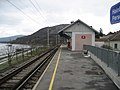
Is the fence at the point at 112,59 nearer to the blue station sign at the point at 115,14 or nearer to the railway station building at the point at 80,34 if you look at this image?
the blue station sign at the point at 115,14

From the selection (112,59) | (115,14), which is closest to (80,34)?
(112,59)

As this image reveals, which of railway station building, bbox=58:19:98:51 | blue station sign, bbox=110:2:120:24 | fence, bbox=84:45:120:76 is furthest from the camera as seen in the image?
railway station building, bbox=58:19:98:51

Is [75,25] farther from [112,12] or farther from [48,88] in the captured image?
[112,12]

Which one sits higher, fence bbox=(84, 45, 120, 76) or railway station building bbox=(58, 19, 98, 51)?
railway station building bbox=(58, 19, 98, 51)

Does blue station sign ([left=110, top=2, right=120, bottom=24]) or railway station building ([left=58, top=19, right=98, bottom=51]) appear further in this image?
railway station building ([left=58, top=19, right=98, bottom=51])

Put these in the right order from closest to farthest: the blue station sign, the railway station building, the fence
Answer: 1. the blue station sign
2. the fence
3. the railway station building

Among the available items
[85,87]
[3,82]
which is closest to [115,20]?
[85,87]

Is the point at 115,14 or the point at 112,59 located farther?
the point at 112,59

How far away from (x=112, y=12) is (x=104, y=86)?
4861mm

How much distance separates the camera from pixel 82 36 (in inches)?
1784

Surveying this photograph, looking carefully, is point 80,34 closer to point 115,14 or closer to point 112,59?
point 112,59

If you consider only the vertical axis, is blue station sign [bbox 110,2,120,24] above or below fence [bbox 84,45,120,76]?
above

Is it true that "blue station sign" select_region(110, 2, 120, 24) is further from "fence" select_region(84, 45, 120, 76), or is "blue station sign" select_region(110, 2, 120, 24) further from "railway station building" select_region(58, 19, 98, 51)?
"railway station building" select_region(58, 19, 98, 51)

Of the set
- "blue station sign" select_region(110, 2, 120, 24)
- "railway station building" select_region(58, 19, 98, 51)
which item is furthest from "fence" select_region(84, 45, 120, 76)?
"railway station building" select_region(58, 19, 98, 51)
